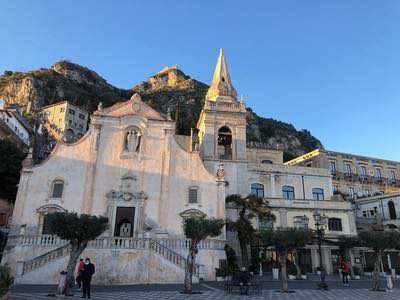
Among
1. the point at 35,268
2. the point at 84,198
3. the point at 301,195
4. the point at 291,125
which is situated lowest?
the point at 35,268

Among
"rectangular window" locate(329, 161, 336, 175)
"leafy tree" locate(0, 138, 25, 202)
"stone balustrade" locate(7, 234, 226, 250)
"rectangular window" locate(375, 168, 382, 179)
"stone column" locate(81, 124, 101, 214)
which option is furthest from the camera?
"rectangular window" locate(375, 168, 382, 179)

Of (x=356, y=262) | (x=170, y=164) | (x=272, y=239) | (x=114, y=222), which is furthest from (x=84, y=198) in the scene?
(x=356, y=262)

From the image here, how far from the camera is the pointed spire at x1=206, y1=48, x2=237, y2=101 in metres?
40.9

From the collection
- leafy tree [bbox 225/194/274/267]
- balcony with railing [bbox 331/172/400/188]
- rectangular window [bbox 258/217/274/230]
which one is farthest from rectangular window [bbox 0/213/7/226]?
balcony with railing [bbox 331/172/400/188]

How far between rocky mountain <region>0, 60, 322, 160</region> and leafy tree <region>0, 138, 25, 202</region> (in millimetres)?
45307

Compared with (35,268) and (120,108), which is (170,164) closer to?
(120,108)

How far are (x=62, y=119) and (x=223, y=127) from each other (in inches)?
2578

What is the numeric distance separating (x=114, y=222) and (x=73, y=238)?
10921mm

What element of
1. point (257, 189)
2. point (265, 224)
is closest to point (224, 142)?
point (257, 189)

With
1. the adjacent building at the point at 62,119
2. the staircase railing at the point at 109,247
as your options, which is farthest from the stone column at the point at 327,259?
the adjacent building at the point at 62,119

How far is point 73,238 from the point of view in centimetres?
1762

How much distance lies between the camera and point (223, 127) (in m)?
39.0

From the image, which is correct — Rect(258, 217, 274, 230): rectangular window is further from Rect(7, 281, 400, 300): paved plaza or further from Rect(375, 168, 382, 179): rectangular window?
Rect(375, 168, 382, 179): rectangular window

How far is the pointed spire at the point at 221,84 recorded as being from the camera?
40938 mm
